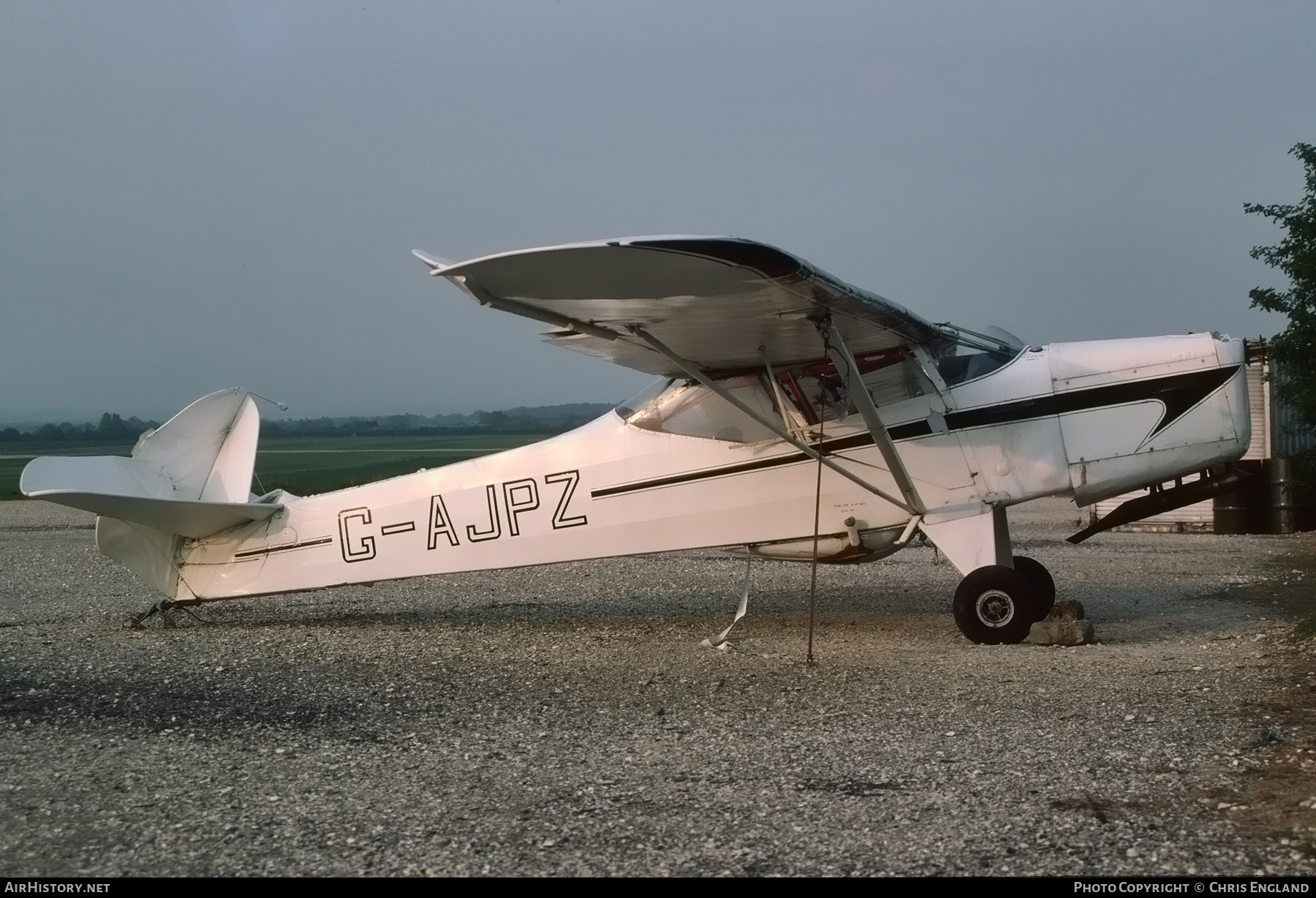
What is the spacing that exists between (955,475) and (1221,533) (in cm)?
1235

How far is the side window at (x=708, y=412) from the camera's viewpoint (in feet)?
27.0

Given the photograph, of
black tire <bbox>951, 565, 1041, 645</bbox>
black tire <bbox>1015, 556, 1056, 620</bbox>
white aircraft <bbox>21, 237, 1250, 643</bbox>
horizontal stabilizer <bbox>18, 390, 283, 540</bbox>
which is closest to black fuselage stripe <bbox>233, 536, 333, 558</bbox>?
white aircraft <bbox>21, 237, 1250, 643</bbox>

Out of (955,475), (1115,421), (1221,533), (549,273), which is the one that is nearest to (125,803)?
(549,273)

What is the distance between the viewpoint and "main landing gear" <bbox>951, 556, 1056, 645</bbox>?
7.47 metres

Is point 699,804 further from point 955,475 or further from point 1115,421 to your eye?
point 1115,421

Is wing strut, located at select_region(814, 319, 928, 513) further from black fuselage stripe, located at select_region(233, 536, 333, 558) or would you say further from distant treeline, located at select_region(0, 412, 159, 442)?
distant treeline, located at select_region(0, 412, 159, 442)

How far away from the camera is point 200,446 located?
948cm

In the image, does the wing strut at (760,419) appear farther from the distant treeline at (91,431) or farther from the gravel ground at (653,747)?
the distant treeline at (91,431)

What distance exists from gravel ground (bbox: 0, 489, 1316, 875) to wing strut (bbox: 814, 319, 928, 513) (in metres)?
1.14

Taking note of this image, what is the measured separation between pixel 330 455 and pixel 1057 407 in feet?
106

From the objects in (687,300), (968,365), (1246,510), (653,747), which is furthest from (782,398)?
(1246,510)

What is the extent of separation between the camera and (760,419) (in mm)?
7367

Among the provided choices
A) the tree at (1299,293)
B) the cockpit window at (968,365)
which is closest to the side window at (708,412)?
the cockpit window at (968,365)

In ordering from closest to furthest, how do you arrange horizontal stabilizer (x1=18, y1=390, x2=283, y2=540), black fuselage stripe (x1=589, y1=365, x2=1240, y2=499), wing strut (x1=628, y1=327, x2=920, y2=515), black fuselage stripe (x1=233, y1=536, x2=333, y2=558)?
wing strut (x1=628, y1=327, x2=920, y2=515) → black fuselage stripe (x1=589, y1=365, x2=1240, y2=499) → horizontal stabilizer (x1=18, y1=390, x2=283, y2=540) → black fuselage stripe (x1=233, y1=536, x2=333, y2=558)
